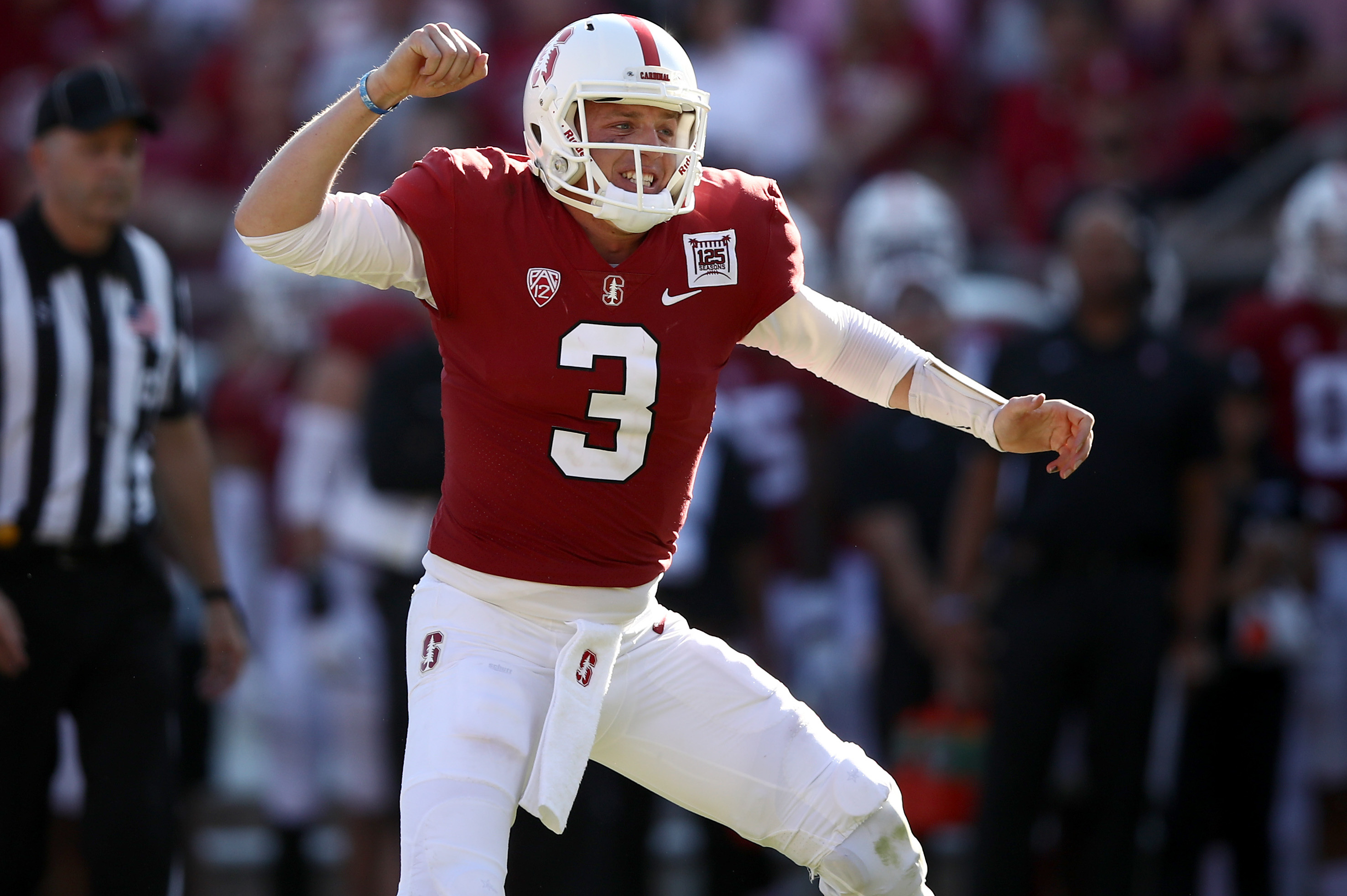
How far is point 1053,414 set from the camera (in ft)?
11.1

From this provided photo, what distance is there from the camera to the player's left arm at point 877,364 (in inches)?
139

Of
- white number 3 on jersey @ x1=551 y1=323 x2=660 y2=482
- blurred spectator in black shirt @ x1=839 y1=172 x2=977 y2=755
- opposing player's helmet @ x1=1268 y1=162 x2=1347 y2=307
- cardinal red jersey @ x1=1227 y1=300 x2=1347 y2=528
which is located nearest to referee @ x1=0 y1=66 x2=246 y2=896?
white number 3 on jersey @ x1=551 y1=323 x2=660 y2=482

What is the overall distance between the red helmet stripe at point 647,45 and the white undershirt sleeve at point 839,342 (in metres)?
0.55

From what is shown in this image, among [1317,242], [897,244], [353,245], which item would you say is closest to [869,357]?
[353,245]

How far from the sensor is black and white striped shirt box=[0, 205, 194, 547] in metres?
4.22

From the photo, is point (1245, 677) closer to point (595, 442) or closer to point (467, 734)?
point (595, 442)

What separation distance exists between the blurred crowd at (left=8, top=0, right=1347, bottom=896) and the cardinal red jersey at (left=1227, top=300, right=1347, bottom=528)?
0.01 m

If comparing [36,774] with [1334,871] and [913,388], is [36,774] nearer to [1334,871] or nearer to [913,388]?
[913,388]

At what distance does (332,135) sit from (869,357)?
1189 millimetres

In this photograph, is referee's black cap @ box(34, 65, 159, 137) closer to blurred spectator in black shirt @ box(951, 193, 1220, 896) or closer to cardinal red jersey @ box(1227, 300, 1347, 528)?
blurred spectator in black shirt @ box(951, 193, 1220, 896)

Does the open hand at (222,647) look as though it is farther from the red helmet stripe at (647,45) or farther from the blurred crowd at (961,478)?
the red helmet stripe at (647,45)

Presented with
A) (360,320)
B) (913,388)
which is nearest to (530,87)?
(913,388)

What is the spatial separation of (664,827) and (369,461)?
1907 mm

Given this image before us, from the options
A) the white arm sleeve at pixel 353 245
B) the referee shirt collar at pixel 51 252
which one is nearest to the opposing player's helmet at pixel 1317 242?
the white arm sleeve at pixel 353 245
